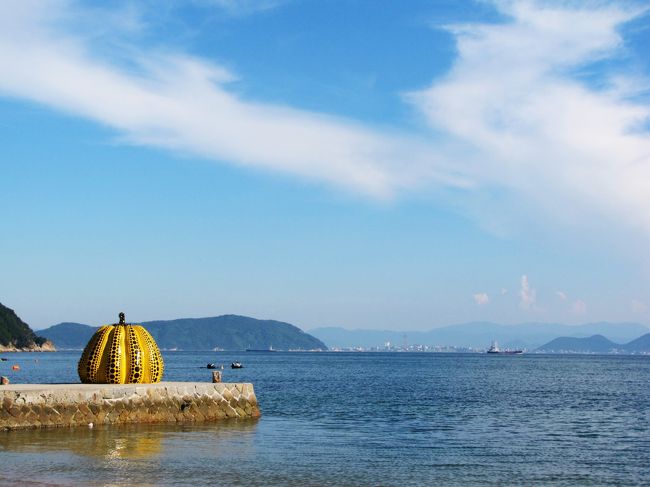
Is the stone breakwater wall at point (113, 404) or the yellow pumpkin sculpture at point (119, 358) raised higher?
the yellow pumpkin sculpture at point (119, 358)

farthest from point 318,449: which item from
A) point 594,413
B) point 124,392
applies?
point 594,413

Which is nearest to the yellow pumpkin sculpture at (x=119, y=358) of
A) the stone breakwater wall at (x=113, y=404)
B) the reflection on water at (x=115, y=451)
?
the stone breakwater wall at (x=113, y=404)

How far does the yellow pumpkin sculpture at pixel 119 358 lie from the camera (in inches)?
1618

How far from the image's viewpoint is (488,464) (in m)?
31.2

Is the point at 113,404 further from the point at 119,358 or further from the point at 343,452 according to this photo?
the point at 343,452

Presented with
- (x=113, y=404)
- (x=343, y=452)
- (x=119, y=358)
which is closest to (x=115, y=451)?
(x=113, y=404)

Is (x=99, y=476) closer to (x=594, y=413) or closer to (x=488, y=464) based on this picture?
(x=488, y=464)

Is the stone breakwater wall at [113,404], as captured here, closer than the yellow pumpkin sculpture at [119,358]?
Yes

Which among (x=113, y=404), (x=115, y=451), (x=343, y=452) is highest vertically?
(x=113, y=404)

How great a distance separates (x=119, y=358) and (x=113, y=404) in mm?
3935

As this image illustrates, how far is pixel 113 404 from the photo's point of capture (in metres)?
37.6

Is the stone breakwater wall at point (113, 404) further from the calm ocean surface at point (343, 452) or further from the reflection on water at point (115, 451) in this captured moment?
the calm ocean surface at point (343, 452)

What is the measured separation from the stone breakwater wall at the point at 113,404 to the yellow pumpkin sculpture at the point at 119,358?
1500mm

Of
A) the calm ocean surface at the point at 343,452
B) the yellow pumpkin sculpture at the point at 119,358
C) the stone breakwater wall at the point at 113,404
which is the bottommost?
the calm ocean surface at the point at 343,452
